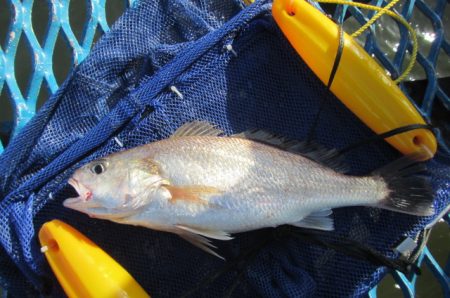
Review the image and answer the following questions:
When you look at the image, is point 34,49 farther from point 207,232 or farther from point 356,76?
point 356,76

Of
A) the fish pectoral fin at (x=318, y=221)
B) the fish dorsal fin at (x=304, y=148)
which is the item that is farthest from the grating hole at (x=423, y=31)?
the fish pectoral fin at (x=318, y=221)

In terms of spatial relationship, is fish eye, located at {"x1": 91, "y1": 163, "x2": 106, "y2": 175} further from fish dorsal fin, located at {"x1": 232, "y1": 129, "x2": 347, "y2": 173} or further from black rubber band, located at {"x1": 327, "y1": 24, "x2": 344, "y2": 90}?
black rubber band, located at {"x1": 327, "y1": 24, "x2": 344, "y2": 90}

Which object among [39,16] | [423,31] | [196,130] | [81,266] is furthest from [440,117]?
[39,16]

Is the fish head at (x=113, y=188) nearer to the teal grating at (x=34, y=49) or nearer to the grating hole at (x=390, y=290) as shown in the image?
the teal grating at (x=34, y=49)

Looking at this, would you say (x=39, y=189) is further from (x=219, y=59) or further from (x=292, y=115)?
(x=292, y=115)

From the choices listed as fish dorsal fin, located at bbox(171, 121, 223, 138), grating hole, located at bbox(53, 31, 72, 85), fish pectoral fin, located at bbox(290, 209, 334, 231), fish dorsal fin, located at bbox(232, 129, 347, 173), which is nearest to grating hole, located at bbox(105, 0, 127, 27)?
grating hole, located at bbox(53, 31, 72, 85)

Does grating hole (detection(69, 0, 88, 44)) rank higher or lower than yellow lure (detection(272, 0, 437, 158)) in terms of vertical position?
higher
